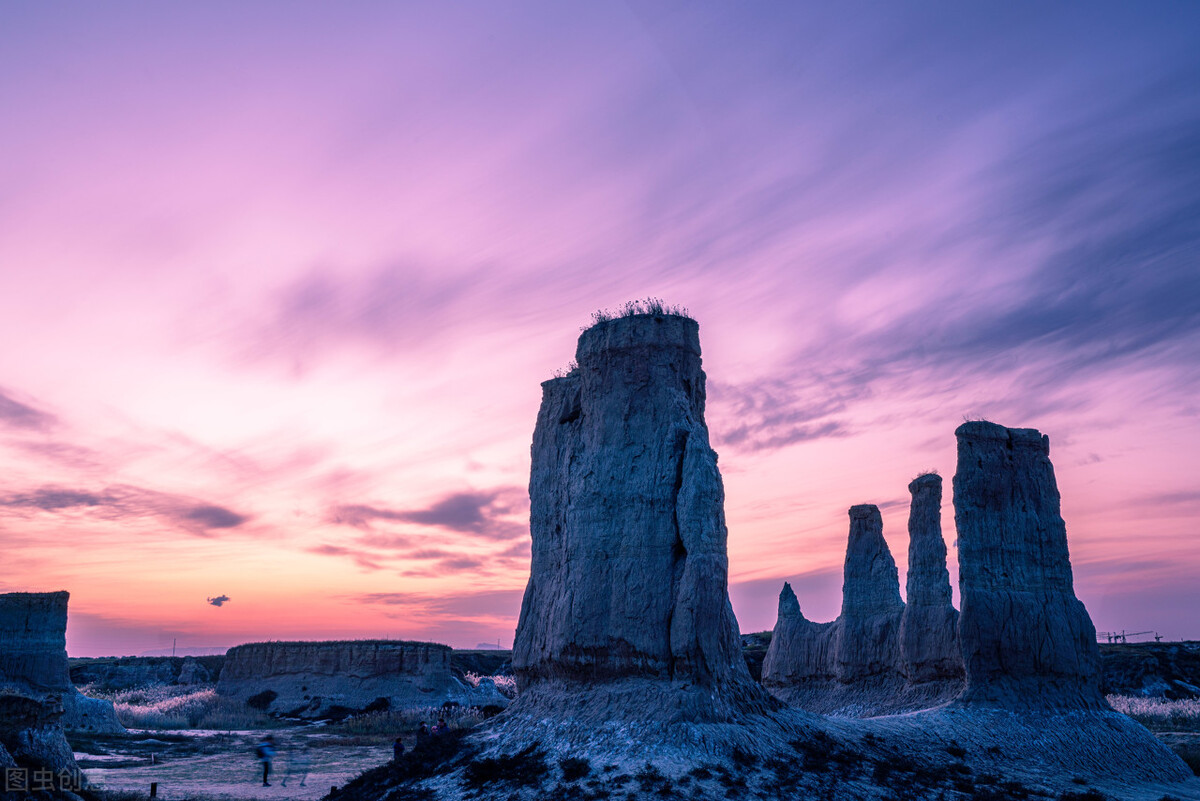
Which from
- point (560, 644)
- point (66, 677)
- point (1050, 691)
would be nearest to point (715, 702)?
point (560, 644)

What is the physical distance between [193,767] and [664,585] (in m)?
17.4

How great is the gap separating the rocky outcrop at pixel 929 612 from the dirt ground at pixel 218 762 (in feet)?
56.5

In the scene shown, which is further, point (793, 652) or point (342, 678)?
point (342, 678)

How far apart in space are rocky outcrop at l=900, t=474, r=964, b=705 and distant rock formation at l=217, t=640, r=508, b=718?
26.9 metres

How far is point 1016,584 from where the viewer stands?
24.8 metres

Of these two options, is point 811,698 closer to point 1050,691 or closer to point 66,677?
point 1050,691

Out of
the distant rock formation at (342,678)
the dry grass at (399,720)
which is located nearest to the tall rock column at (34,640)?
the dry grass at (399,720)

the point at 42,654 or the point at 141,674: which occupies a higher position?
the point at 42,654

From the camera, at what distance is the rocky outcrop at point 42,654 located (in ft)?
109

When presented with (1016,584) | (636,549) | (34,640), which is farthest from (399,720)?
(1016,584)

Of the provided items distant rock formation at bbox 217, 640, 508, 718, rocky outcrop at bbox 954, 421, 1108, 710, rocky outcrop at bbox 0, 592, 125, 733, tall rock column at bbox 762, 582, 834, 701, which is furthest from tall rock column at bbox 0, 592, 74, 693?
rocky outcrop at bbox 954, 421, 1108, 710

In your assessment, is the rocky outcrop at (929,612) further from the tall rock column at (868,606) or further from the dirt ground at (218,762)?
the dirt ground at (218,762)

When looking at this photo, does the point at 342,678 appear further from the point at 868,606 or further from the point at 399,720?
the point at 868,606

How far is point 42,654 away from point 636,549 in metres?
27.0
